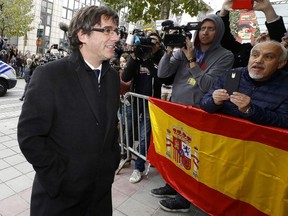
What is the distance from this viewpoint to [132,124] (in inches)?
162

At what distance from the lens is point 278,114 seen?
90.4 inches

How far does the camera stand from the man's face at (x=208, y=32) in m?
3.07

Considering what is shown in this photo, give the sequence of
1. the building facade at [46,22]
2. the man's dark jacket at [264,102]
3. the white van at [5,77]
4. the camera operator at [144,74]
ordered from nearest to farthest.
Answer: the man's dark jacket at [264,102] < the camera operator at [144,74] < the white van at [5,77] < the building facade at [46,22]

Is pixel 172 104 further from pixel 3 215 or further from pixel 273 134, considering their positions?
pixel 3 215

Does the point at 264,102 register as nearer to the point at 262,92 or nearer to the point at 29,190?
the point at 262,92

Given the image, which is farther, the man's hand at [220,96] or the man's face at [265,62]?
the man's face at [265,62]

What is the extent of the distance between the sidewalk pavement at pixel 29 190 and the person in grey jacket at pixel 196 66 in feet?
0.84

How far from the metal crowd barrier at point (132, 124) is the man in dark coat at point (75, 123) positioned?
1.86 meters

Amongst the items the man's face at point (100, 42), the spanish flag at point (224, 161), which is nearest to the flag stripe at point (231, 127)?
the spanish flag at point (224, 161)

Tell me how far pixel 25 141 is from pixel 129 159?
273cm

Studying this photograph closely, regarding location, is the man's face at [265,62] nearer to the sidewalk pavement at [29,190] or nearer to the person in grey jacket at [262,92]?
the person in grey jacket at [262,92]

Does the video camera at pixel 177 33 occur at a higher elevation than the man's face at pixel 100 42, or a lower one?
higher

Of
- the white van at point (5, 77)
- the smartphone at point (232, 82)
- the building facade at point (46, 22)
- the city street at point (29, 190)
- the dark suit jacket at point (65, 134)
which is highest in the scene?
the building facade at point (46, 22)

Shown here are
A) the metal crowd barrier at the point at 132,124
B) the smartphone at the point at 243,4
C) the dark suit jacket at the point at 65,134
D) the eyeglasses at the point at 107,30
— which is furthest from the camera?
the metal crowd barrier at the point at 132,124
